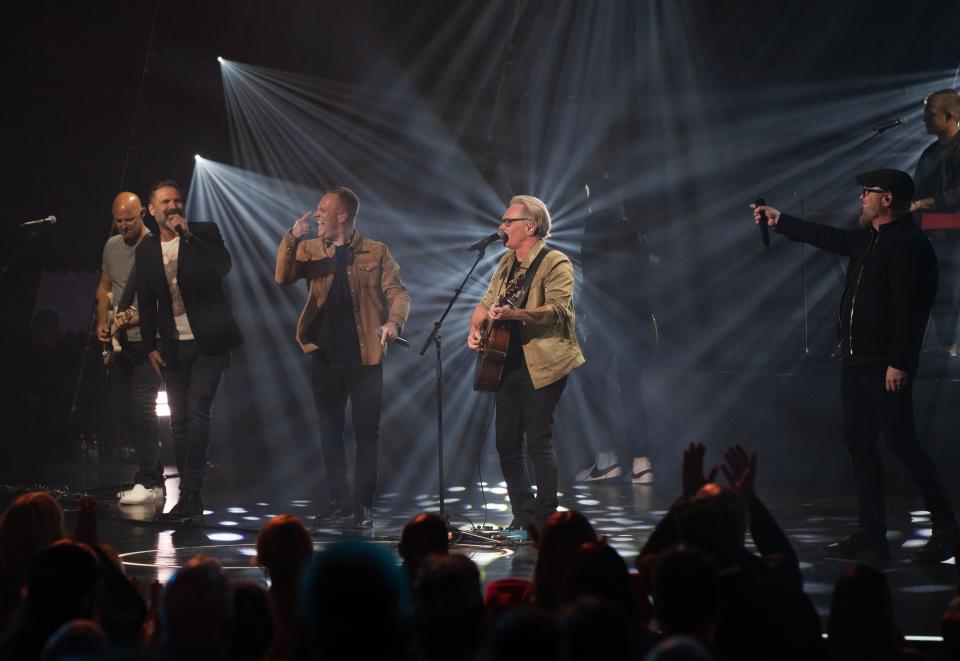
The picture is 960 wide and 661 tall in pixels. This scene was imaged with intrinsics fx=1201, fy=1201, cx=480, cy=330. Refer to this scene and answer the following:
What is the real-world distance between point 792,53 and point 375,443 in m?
5.58

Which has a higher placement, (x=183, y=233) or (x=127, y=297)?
(x=183, y=233)

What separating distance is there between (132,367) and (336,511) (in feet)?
6.44

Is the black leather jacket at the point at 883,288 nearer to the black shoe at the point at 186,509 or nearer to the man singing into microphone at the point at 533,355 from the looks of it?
the man singing into microphone at the point at 533,355

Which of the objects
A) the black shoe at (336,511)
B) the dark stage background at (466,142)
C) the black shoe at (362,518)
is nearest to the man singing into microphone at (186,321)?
the black shoe at (336,511)

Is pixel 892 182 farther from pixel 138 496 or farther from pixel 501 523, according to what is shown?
pixel 138 496

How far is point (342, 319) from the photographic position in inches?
299

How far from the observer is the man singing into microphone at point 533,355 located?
6746mm

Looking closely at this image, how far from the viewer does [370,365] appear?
7551 mm

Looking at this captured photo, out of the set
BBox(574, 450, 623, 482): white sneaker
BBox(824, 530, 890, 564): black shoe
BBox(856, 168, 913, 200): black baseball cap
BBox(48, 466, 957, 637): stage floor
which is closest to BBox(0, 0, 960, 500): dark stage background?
BBox(574, 450, 623, 482): white sneaker

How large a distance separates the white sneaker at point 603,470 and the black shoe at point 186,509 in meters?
3.47

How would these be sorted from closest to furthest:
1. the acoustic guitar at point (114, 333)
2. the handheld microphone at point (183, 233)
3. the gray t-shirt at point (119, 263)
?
1. the handheld microphone at point (183, 233)
2. the acoustic guitar at point (114, 333)
3. the gray t-shirt at point (119, 263)

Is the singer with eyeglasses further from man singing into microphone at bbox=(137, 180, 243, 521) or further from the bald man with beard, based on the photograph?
the bald man with beard

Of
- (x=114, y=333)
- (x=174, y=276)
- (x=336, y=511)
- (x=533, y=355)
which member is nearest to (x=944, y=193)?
(x=533, y=355)

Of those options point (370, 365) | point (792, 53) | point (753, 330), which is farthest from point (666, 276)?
point (370, 365)
